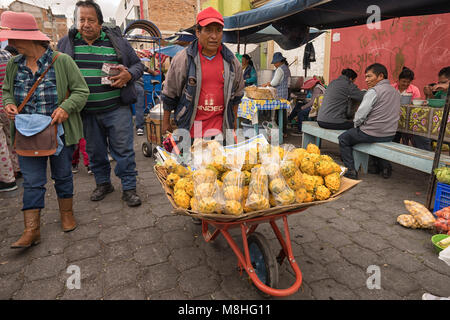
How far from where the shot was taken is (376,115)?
173 inches

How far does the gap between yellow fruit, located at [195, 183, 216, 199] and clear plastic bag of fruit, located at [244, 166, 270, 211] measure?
217 mm

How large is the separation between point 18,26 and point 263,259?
273cm

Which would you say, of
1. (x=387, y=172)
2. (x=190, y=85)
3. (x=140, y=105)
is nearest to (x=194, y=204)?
(x=190, y=85)

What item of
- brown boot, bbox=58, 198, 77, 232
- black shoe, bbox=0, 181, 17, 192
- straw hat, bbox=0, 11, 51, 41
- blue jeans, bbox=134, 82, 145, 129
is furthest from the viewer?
blue jeans, bbox=134, 82, 145, 129

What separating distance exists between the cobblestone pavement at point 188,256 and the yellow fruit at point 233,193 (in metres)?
0.88

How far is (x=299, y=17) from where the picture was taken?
6.05 m

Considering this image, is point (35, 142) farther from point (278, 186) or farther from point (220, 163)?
point (278, 186)

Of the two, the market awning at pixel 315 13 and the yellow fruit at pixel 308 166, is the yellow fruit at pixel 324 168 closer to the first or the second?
the yellow fruit at pixel 308 166

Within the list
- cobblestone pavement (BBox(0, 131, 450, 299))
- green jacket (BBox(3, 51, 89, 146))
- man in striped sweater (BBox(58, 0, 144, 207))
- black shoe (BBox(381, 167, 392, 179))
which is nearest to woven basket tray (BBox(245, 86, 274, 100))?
black shoe (BBox(381, 167, 392, 179))

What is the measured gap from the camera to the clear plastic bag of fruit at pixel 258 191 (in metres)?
1.69

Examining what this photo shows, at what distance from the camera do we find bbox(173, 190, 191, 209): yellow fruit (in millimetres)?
1817

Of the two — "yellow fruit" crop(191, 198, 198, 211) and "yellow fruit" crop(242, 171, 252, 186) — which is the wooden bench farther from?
"yellow fruit" crop(191, 198, 198, 211)

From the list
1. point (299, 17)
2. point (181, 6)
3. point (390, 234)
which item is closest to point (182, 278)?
point (390, 234)

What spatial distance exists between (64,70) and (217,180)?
77.1 inches
